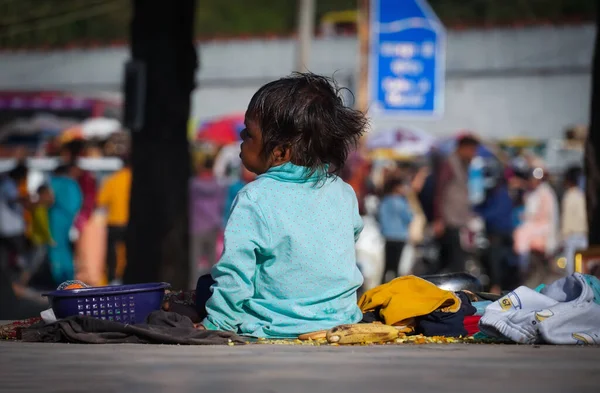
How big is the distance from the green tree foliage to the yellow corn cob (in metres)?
28.7

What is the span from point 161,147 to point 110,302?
703 cm

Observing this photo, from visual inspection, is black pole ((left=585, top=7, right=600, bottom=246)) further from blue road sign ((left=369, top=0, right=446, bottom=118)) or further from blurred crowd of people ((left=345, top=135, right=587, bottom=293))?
blue road sign ((left=369, top=0, right=446, bottom=118))

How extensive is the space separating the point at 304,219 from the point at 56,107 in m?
32.3

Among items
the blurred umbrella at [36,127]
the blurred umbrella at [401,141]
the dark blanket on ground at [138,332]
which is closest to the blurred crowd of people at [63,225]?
→ the blurred umbrella at [401,141]

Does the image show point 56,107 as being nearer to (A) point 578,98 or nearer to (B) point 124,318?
(A) point 578,98

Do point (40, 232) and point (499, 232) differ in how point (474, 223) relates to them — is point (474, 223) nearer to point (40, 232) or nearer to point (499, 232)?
point (499, 232)

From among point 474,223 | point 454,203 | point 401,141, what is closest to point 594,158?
point 454,203

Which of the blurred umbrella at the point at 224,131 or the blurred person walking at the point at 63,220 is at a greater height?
the blurred umbrella at the point at 224,131

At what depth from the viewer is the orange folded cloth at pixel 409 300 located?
657 centimetres

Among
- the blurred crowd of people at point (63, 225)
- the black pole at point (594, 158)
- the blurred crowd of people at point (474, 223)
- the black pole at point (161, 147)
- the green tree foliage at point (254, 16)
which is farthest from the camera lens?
the green tree foliage at point (254, 16)

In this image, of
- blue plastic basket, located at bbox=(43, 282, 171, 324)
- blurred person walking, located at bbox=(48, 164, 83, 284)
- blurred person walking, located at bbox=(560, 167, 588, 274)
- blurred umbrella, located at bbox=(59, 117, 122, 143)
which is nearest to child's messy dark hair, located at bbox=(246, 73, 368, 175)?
blue plastic basket, located at bbox=(43, 282, 171, 324)

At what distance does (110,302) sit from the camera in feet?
20.8

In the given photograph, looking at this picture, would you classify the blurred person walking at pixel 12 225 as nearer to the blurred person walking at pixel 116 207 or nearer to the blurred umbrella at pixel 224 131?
the blurred person walking at pixel 116 207

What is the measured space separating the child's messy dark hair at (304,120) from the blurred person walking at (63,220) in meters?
12.6
